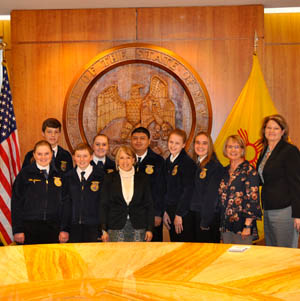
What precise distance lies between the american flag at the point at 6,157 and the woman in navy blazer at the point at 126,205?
148cm

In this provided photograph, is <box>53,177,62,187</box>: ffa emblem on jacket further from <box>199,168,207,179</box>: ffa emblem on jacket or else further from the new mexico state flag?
the new mexico state flag

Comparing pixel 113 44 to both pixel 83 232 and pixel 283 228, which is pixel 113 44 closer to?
pixel 83 232

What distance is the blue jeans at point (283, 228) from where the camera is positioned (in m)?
3.61

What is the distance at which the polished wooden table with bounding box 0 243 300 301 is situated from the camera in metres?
1.56

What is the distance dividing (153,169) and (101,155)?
528 millimetres

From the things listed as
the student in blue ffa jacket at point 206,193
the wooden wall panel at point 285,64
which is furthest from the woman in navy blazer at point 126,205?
the wooden wall panel at point 285,64

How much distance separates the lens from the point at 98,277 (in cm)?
175

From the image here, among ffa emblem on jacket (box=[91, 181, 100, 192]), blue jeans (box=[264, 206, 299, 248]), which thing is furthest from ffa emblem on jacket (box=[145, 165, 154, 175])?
blue jeans (box=[264, 206, 299, 248])

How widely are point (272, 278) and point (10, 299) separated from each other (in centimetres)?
100

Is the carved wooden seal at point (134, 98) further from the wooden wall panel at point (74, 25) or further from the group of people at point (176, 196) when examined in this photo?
the group of people at point (176, 196)

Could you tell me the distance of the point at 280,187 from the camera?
366 centimetres

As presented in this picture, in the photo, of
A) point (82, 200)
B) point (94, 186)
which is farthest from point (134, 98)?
point (82, 200)

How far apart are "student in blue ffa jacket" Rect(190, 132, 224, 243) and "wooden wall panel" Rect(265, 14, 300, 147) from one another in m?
1.94

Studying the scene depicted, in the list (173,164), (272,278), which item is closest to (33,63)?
(173,164)
